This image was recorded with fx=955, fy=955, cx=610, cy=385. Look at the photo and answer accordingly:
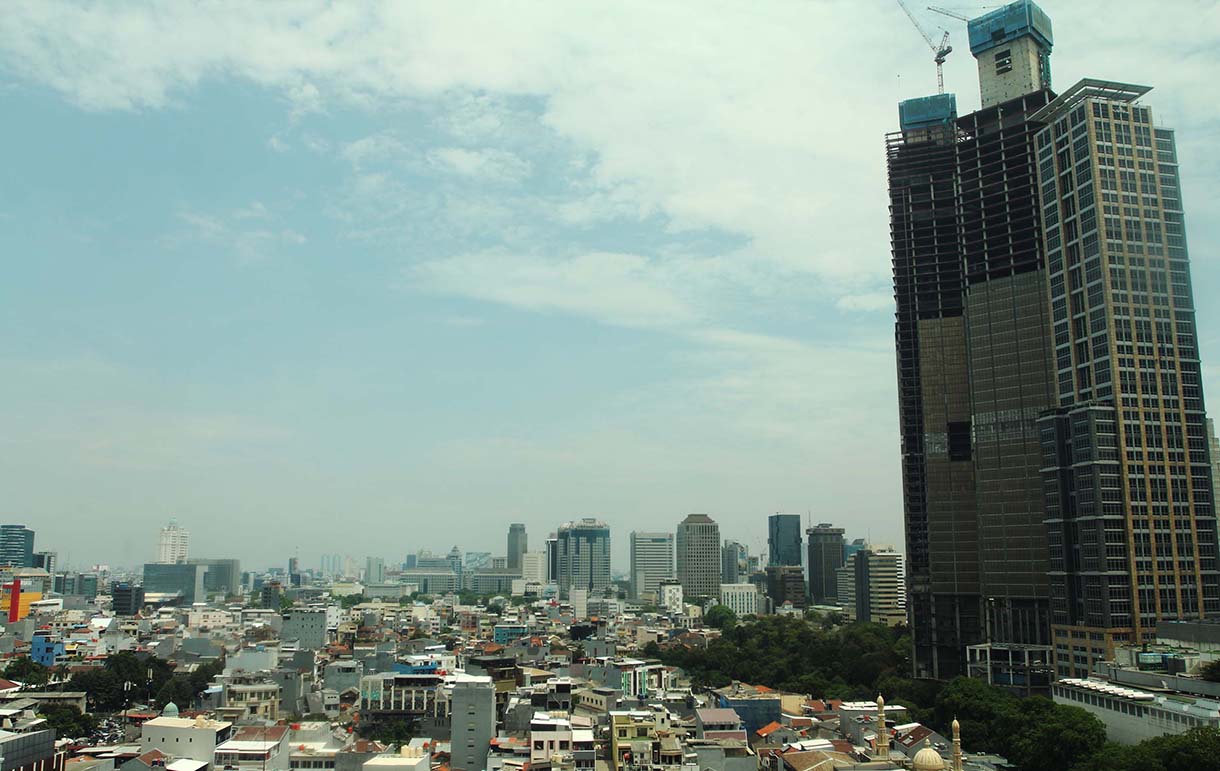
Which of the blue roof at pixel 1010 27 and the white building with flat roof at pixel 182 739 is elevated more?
the blue roof at pixel 1010 27

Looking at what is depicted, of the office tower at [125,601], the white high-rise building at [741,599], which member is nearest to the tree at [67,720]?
the office tower at [125,601]

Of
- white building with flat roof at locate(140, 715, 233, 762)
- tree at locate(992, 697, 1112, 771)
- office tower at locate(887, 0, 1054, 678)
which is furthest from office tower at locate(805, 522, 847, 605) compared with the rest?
white building with flat roof at locate(140, 715, 233, 762)

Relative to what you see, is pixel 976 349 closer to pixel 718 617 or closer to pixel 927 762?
pixel 927 762

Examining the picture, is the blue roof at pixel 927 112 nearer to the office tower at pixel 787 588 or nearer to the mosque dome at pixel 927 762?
the mosque dome at pixel 927 762

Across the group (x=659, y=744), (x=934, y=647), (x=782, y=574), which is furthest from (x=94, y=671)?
→ (x=782, y=574)

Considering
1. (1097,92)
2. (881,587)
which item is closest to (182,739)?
(1097,92)

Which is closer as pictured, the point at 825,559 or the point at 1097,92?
the point at 1097,92
